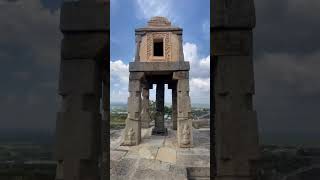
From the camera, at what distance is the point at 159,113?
21.1 metres

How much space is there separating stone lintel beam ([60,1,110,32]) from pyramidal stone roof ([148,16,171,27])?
14.4 meters

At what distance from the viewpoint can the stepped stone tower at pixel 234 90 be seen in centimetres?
406

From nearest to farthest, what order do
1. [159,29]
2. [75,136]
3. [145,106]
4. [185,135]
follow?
[75,136]
[185,135]
[159,29]
[145,106]

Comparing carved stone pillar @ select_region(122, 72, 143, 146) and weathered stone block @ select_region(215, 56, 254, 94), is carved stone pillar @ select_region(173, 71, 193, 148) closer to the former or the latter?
carved stone pillar @ select_region(122, 72, 143, 146)

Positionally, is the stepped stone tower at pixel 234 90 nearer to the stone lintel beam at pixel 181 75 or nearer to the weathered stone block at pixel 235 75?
the weathered stone block at pixel 235 75

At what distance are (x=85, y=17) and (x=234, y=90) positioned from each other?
91.5 inches

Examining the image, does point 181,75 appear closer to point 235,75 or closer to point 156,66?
point 156,66

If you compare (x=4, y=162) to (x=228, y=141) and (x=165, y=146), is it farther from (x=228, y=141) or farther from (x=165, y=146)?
(x=228, y=141)

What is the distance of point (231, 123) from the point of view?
409 cm

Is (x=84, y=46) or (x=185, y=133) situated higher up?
(x=84, y=46)

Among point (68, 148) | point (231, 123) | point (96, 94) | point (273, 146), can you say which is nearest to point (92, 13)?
point (96, 94)

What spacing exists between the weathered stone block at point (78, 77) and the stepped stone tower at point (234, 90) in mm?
1721

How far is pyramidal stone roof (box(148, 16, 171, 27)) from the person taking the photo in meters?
18.4

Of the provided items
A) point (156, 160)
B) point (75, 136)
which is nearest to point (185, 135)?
point (156, 160)
